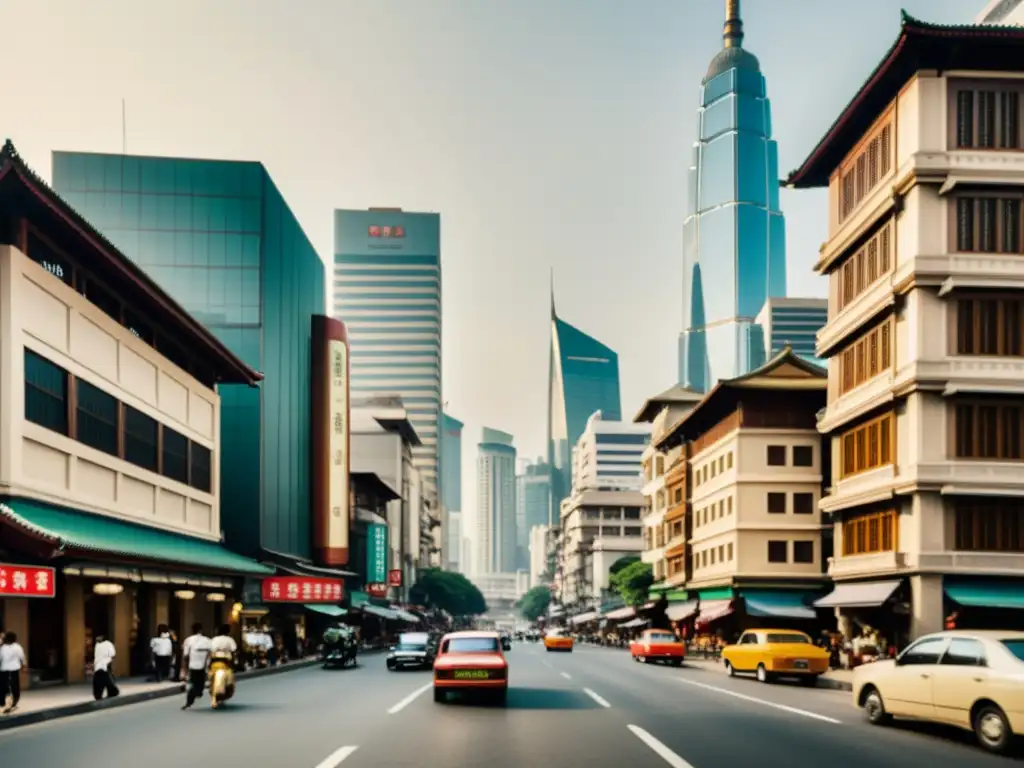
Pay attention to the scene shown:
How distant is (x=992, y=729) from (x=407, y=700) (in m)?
13.2

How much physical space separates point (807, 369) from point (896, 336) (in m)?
23.1

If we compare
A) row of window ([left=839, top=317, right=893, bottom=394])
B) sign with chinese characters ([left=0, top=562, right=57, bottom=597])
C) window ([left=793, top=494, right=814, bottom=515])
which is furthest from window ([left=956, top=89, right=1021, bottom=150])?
sign with chinese characters ([left=0, top=562, right=57, bottom=597])

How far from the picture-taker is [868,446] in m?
43.7

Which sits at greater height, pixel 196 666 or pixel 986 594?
pixel 196 666

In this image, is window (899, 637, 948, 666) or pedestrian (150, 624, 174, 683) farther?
pedestrian (150, 624, 174, 683)

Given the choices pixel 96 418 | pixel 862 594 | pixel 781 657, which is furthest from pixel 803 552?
pixel 96 418

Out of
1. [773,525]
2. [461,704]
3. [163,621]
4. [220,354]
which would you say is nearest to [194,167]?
[220,354]

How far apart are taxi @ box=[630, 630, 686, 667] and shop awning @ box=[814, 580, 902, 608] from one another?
6.44 metres

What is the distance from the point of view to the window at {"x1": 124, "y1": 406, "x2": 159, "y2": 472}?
40875mm

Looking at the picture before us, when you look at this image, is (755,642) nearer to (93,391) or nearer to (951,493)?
(951,493)

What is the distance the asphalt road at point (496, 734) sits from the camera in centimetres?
1476

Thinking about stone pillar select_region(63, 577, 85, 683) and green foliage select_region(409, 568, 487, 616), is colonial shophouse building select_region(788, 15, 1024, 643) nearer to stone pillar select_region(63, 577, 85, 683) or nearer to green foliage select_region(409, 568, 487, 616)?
stone pillar select_region(63, 577, 85, 683)

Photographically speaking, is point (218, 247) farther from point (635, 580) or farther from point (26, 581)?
point (635, 580)

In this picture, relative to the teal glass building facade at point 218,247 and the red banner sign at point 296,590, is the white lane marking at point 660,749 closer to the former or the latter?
the red banner sign at point 296,590
